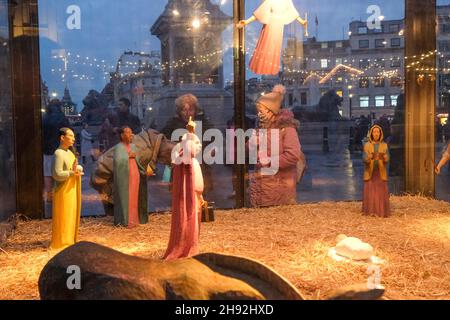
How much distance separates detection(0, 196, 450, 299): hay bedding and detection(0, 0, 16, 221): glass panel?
1.01ft

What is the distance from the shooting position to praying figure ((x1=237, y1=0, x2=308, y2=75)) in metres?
5.68

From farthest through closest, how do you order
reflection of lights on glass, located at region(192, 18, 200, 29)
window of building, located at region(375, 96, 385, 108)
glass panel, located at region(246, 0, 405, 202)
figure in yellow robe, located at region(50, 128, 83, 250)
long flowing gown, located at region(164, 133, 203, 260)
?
window of building, located at region(375, 96, 385, 108)
glass panel, located at region(246, 0, 405, 202)
reflection of lights on glass, located at region(192, 18, 200, 29)
figure in yellow robe, located at region(50, 128, 83, 250)
long flowing gown, located at region(164, 133, 203, 260)

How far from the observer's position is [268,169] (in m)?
6.07

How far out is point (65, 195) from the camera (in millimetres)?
4090

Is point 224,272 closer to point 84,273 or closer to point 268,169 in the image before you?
point 84,273

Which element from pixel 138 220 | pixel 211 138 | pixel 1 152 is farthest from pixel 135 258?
pixel 211 138

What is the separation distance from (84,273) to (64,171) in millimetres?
1905

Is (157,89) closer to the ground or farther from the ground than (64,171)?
farther from the ground

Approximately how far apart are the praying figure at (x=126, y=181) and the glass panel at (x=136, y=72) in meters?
0.45

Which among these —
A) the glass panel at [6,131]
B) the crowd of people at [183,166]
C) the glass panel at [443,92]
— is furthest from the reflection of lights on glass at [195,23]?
the glass panel at [443,92]

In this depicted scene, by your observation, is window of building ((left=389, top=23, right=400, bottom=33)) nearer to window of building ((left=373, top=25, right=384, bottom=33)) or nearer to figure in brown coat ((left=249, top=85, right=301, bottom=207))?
window of building ((left=373, top=25, right=384, bottom=33))

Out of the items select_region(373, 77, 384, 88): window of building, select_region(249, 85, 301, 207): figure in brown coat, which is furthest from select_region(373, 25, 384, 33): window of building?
select_region(249, 85, 301, 207): figure in brown coat

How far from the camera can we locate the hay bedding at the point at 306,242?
3.22 m

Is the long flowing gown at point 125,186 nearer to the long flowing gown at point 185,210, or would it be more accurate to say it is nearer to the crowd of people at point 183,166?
the crowd of people at point 183,166
